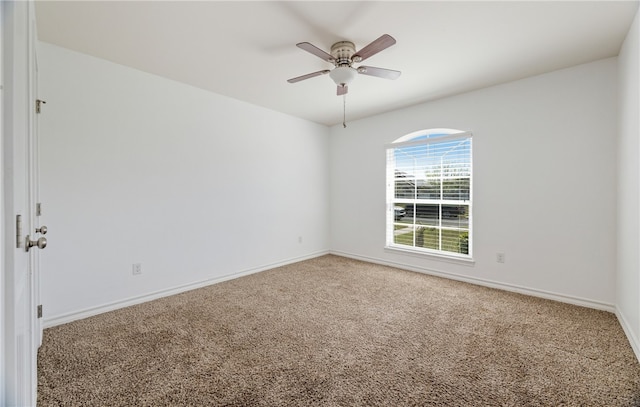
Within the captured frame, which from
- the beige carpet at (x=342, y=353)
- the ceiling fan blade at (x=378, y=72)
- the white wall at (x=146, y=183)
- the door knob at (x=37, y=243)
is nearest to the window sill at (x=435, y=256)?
the beige carpet at (x=342, y=353)

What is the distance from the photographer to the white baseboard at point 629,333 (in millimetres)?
1953

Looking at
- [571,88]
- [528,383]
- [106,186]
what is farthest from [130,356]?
[571,88]

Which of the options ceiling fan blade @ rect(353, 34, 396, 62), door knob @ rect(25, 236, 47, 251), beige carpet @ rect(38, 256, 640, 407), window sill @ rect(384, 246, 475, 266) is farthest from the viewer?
window sill @ rect(384, 246, 475, 266)

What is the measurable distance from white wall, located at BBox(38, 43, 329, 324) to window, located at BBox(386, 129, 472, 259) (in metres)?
1.83

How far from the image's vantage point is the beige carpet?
1600mm

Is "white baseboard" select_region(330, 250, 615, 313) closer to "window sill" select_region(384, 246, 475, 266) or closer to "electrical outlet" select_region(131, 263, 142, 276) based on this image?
"window sill" select_region(384, 246, 475, 266)

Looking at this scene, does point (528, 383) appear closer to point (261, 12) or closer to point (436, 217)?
point (436, 217)

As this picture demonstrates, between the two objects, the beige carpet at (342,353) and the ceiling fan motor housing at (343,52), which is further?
the ceiling fan motor housing at (343,52)

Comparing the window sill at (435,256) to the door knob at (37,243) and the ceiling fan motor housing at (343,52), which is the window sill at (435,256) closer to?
the ceiling fan motor housing at (343,52)

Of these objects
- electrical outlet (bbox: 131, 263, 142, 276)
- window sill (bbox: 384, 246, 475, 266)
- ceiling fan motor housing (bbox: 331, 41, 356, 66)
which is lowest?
window sill (bbox: 384, 246, 475, 266)

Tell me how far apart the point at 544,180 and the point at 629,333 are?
1539 mm

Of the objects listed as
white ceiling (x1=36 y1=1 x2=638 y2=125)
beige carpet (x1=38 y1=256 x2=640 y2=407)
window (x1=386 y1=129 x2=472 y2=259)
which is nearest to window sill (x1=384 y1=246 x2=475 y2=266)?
window (x1=386 y1=129 x2=472 y2=259)

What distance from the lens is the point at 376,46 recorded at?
6.79 ft

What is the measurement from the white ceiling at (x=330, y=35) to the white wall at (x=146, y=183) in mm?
322
